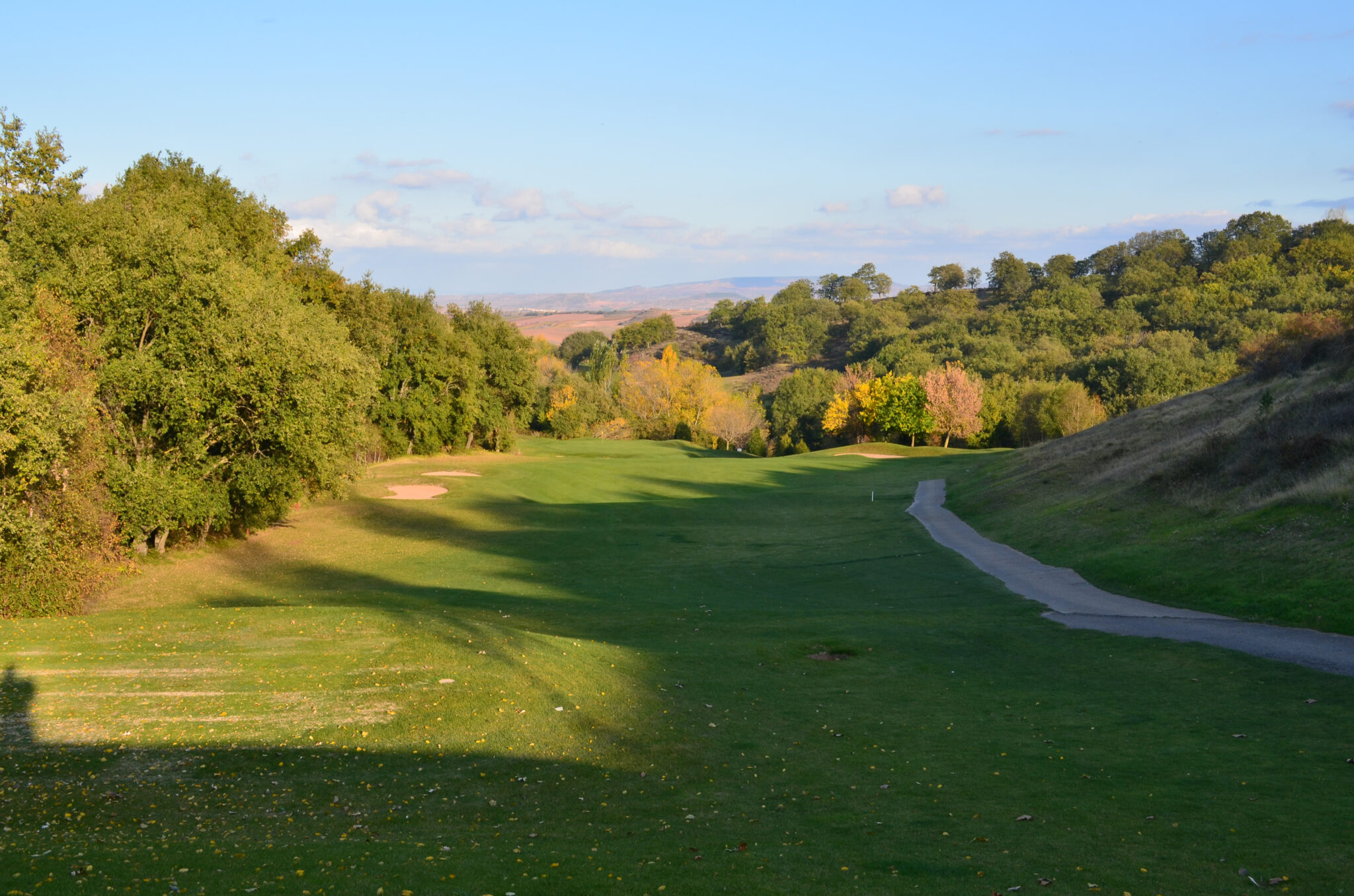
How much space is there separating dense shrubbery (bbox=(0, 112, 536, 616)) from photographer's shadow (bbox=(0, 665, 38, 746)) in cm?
794

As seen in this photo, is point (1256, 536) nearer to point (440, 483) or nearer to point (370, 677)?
point (370, 677)

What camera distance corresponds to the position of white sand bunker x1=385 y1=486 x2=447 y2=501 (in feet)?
145

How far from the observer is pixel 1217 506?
27.8 meters

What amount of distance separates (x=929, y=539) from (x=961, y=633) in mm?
15929

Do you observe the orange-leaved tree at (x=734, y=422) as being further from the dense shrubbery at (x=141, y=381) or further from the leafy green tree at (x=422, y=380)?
the dense shrubbery at (x=141, y=381)

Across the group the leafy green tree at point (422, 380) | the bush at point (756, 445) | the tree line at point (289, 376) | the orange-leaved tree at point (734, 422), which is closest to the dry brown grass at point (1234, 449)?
the tree line at point (289, 376)

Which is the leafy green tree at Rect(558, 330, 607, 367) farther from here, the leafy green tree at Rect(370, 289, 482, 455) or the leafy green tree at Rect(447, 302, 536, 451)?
the leafy green tree at Rect(370, 289, 482, 455)

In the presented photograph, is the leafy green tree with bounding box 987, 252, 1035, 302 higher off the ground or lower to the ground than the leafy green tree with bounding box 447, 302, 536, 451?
higher

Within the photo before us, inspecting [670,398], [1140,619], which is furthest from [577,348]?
[1140,619]

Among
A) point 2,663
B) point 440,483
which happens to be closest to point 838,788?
point 2,663

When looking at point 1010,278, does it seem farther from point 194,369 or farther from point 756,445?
point 194,369

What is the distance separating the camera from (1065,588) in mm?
25328

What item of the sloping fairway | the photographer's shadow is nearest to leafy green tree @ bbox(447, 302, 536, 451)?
the sloping fairway

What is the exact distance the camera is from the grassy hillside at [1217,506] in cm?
2102
